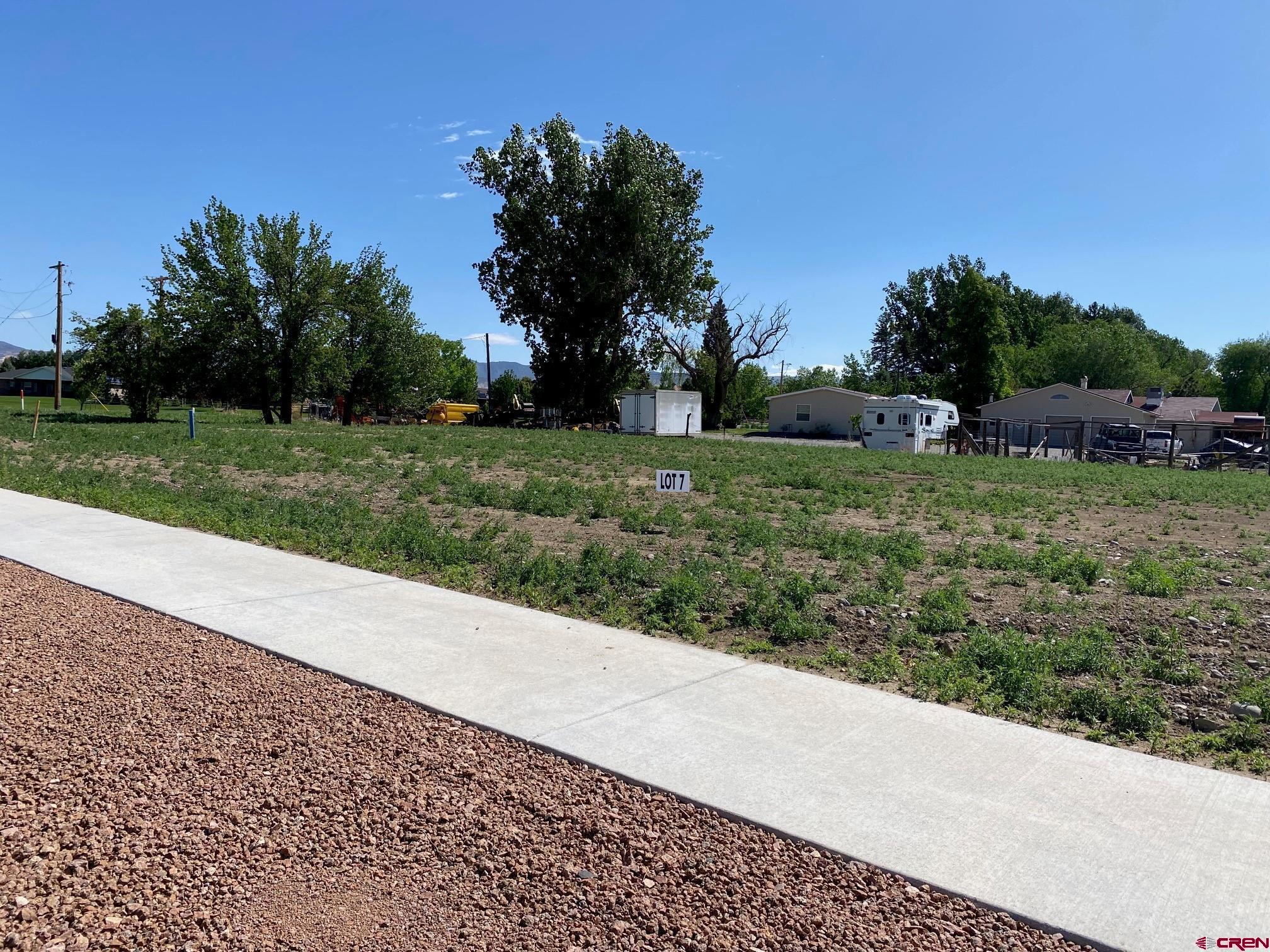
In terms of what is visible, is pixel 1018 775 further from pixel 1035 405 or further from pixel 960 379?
pixel 960 379

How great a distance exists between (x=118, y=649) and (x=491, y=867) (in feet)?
12.3

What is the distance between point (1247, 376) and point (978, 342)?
3955 centimetres

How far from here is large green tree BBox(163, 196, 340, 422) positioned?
38.3 m

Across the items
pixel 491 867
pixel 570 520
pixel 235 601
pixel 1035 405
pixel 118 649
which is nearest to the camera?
pixel 491 867

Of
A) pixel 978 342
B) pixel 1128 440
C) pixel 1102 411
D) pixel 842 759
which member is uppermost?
pixel 978 342

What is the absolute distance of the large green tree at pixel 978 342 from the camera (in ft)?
205

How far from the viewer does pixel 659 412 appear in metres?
43.3

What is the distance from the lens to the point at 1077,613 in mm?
7297

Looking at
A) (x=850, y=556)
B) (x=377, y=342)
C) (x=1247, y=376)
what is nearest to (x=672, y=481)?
(x=850, y=556)

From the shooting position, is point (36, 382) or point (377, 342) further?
point (36, 382)

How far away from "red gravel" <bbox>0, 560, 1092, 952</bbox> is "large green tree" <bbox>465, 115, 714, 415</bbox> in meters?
42.3

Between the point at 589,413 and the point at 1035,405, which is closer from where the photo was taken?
the point at 589,413

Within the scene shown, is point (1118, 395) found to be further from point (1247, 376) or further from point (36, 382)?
point (36, 382)

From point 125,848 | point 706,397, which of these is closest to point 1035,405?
point 706,397
